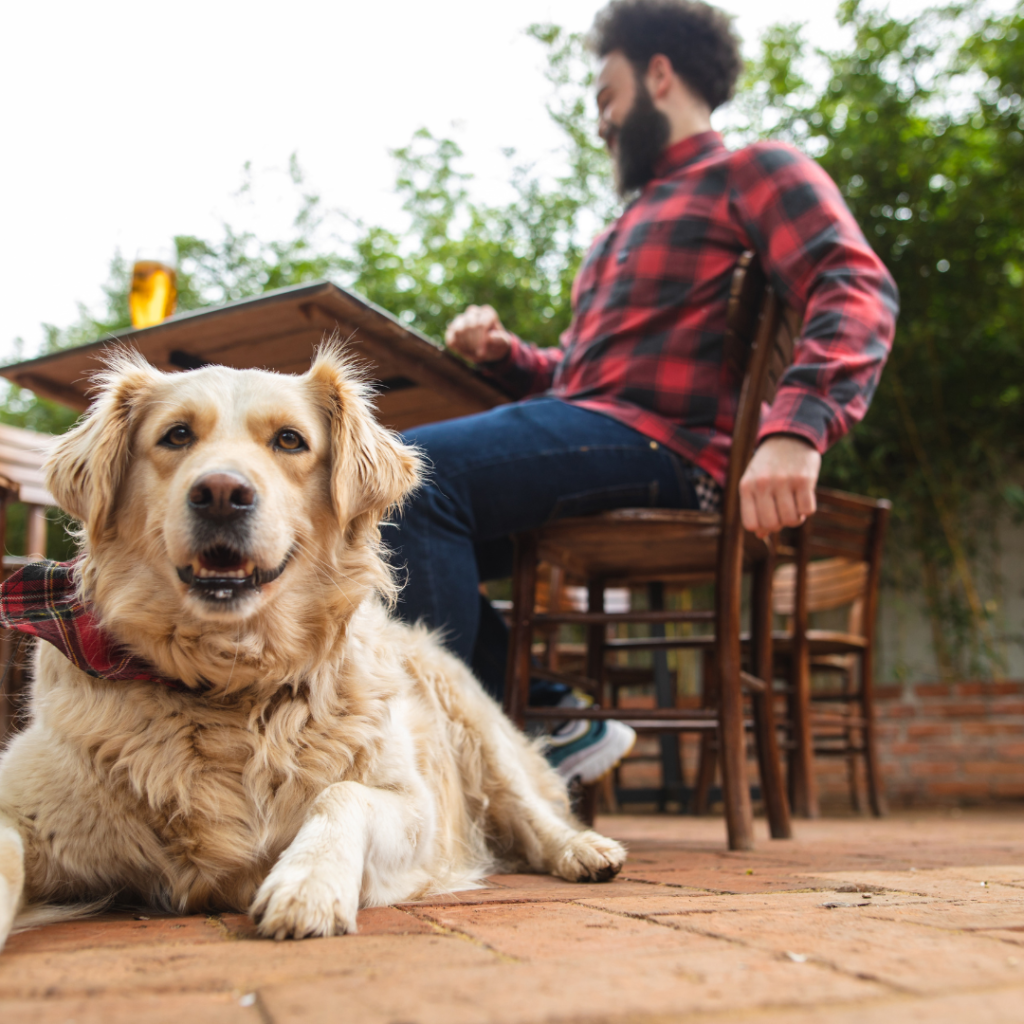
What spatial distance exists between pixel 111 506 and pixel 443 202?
303 inches

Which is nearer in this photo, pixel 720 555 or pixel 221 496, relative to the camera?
pixel 221 496

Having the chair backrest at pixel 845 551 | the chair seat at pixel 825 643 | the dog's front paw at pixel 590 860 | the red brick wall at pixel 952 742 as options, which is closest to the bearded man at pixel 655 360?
the dog's front paw at pixel 590 860

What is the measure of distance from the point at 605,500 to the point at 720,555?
0.33 meters

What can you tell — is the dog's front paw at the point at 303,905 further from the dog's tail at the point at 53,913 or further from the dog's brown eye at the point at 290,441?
the dog's brown eye at the point at 290,441

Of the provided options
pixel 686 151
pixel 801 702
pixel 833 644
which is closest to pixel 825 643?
pixel 833 644

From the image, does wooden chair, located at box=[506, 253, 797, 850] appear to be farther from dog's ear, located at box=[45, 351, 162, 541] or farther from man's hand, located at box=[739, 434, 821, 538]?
dog's ear, located at box=[45, 351, 162, 541]

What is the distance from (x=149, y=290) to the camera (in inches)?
100

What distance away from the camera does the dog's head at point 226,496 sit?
4.66ft

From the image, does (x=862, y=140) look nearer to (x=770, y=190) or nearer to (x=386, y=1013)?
(x=770, y=190)

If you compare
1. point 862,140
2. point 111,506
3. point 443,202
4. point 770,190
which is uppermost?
point 443,202

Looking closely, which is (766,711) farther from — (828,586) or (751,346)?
(828,586)

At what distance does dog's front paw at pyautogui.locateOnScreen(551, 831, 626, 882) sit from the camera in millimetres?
1725

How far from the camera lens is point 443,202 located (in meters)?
8.68

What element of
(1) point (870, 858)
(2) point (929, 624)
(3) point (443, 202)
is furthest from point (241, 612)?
(3) point (443, 202)
